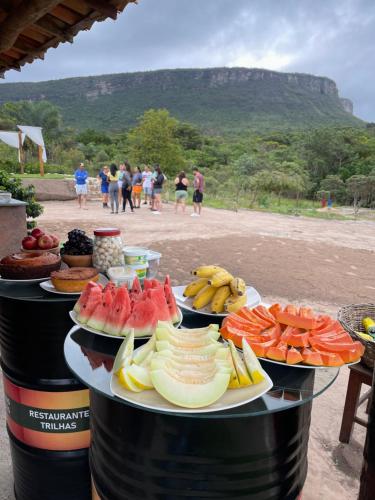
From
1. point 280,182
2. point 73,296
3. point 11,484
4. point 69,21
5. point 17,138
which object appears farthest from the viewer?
point 280,182

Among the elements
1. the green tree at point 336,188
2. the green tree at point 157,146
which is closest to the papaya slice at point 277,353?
the green tree at point 336,188

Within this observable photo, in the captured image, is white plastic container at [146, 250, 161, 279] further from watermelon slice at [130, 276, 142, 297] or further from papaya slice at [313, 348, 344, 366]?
papaya slice at [313, 348, 344, 366]

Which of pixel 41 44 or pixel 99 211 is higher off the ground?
pixel 41 44

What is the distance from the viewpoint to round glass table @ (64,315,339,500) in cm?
117

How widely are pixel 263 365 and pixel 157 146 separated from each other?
38.9 m

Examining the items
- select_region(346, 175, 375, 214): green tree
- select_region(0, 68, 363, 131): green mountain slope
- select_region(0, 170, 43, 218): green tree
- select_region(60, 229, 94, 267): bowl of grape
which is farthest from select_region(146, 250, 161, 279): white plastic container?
select_region(0, 68, 363, 131): green mountain slope

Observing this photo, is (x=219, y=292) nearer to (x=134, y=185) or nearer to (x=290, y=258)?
(x=290, y=258)

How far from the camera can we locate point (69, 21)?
3.42m

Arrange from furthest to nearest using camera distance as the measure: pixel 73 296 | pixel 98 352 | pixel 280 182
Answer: pixel 280 182, pixel 73 296, pixel 98 352

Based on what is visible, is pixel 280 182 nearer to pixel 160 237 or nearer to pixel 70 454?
pixel 160 237

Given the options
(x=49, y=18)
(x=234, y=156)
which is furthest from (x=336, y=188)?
(x=49, y=18)

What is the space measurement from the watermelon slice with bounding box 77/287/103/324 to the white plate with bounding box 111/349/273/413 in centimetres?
46

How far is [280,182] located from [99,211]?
1395cm

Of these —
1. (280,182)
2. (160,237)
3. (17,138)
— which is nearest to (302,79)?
(280,182)
